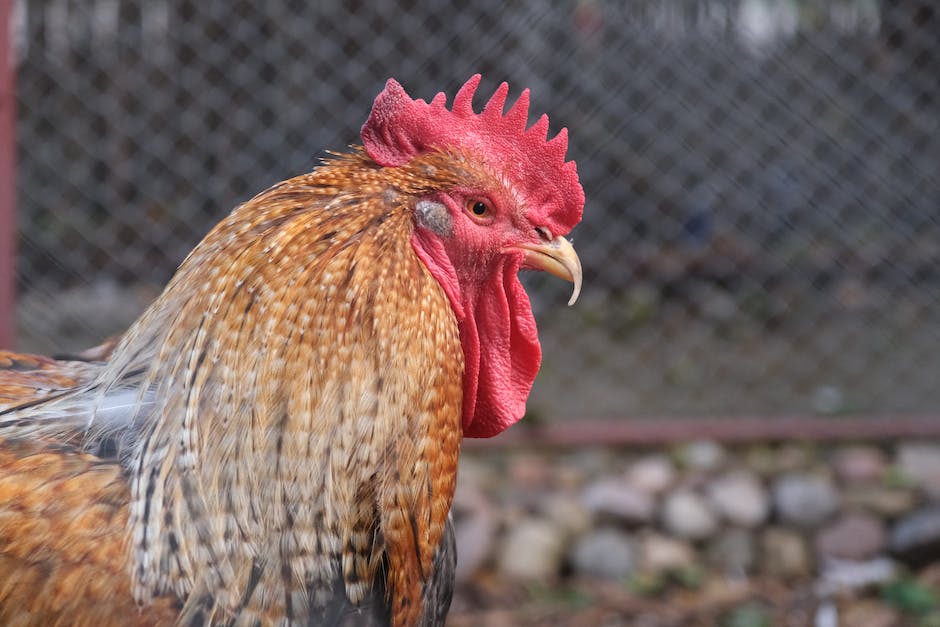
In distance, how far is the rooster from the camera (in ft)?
5.30

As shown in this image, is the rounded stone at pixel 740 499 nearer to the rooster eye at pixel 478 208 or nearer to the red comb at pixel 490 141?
the red comb at pixel 490 141

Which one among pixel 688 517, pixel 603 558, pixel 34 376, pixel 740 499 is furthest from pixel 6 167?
pixel 740 499

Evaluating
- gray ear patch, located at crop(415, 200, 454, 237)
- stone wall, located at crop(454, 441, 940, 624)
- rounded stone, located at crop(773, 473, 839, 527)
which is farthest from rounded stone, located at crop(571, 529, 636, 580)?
gray ear patch, located at crop(415, 200, 454, 237)

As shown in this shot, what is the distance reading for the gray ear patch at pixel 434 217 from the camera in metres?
1.77

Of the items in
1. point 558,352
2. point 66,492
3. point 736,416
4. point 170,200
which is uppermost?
point 170,200

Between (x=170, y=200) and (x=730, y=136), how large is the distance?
10.3ft

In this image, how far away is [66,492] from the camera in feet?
5.42

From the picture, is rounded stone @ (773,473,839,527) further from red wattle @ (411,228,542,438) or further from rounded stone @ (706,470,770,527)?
red wattle @ (411,228,542,438)

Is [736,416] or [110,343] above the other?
[736,416]

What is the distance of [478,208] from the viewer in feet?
6.13

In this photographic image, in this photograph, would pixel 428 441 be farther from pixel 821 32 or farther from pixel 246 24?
pixel 821 32

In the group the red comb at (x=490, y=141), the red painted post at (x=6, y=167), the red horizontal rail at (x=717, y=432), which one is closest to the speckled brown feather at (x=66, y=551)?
the red comb at (x=490, y=141)

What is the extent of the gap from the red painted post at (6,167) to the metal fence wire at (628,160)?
A: 1269 millimetres

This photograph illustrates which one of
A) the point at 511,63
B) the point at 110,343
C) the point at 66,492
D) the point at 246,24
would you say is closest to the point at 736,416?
the point at 511,63
